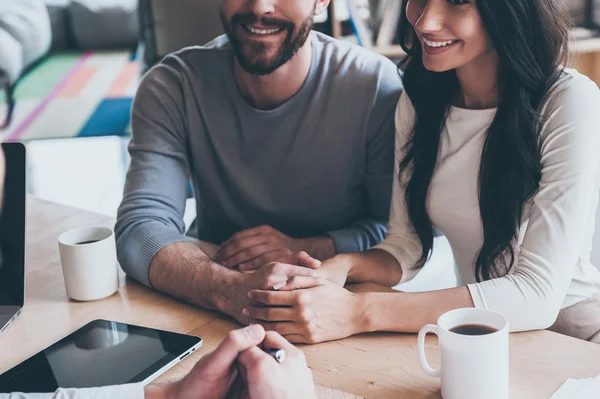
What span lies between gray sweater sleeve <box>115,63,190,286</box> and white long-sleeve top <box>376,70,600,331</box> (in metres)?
0.45

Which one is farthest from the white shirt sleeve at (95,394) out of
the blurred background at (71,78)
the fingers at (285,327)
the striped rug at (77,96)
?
the striped rug at (77,96)

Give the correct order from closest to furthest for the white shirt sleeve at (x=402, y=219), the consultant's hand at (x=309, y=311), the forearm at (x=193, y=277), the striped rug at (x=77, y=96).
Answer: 1. the consultant's hand at (x=309, y=311)
2. the forearm at (x=193, y=277)
3. the white shirt sleeve at (x=402, y=219)
4. the striped rug at (x=77, y=96)

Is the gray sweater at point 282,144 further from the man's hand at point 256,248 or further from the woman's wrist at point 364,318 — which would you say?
the woman's wrist at point 364,318

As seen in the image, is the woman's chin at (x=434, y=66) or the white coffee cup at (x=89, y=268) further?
the woman's chin at (x=434, y=66)

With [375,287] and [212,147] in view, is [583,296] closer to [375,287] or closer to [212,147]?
[375,287]

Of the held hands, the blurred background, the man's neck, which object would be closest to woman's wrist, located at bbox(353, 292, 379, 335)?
the held hands

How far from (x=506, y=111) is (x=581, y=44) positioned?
6.04ft

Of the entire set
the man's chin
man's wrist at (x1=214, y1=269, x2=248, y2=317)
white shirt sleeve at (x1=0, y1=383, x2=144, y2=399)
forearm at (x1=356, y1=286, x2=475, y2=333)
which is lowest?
man's wrist at (x1=214, y1=269, x2=248, y2=317)

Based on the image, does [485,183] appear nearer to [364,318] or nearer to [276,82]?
[364,318]

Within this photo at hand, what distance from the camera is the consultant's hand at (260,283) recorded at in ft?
4.16

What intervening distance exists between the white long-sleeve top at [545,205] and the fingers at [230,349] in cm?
42

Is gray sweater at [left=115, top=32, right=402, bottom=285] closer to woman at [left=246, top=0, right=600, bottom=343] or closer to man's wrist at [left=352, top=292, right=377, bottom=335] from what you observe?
woman at [left=246, top=0, right=600, bottom=343]

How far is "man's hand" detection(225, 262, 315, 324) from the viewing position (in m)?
1.27

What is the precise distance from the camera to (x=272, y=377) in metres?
0.98
